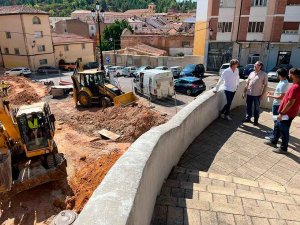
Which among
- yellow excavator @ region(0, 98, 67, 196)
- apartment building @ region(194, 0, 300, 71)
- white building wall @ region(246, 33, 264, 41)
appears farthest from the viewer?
white building wall @ region(246, 33, 264, 41)

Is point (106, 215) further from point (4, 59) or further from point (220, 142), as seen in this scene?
point (4, 59)

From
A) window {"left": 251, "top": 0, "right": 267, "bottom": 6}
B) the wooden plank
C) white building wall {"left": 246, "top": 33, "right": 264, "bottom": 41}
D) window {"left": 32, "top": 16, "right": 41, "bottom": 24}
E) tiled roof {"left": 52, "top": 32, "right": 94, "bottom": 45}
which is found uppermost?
window {"left": 251, "top": 0, "right": 267, "bottom": 6}

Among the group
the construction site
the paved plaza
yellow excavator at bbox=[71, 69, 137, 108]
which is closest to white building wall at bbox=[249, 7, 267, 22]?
yellow excavator at bbox=[71, 69, 137, 108]

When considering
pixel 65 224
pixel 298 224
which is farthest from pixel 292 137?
pixel 65 224

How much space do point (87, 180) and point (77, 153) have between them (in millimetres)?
A: 2900

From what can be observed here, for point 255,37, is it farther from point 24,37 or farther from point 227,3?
point 24,37

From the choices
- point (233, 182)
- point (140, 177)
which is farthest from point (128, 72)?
point (140, 177)

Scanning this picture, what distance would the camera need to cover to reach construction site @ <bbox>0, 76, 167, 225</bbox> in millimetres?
8250

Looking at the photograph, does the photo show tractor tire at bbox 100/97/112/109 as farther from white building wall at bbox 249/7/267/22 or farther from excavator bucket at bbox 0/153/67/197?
white building wall at bbox 249/7/267/22

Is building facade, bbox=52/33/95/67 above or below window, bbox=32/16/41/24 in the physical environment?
below

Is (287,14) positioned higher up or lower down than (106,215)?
higher up

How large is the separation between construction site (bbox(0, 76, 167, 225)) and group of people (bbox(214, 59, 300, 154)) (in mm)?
5002

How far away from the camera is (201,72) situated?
30.2 meters

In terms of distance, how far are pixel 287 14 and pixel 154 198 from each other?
3252 cm
